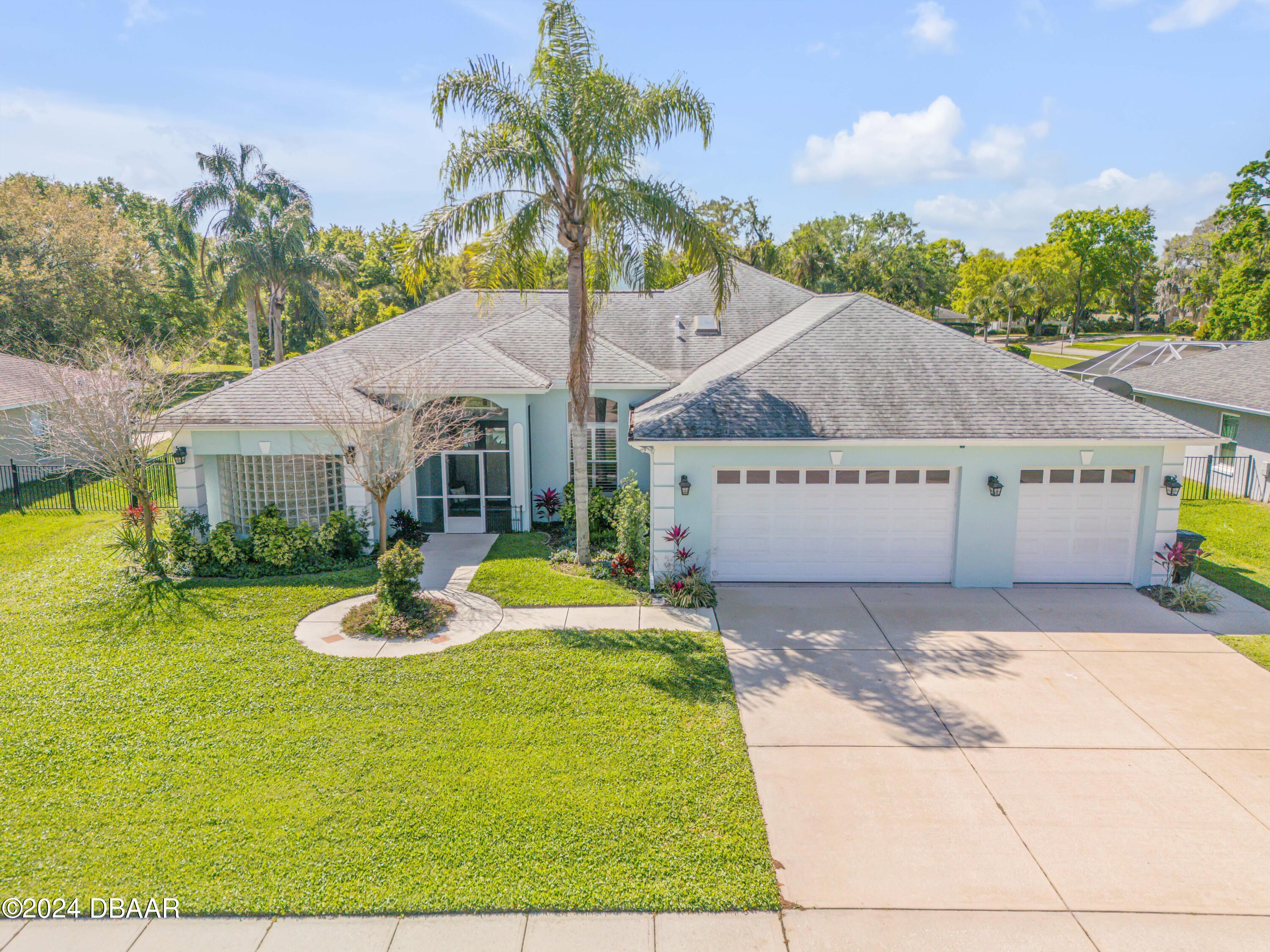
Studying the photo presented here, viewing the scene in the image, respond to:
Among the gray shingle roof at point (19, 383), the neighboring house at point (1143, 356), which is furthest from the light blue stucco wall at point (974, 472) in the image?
the gray shingle roof at point (19, 383)

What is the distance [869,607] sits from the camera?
41.0 ft

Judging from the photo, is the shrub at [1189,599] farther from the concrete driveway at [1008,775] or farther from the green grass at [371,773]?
the green grass at [371,773]

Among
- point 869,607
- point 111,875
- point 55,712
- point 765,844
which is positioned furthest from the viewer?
point 869,607

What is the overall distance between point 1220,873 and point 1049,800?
4.41 ft

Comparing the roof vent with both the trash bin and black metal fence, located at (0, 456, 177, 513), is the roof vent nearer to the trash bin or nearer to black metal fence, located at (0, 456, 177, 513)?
the trash bin

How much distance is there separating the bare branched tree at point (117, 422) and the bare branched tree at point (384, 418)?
275cm

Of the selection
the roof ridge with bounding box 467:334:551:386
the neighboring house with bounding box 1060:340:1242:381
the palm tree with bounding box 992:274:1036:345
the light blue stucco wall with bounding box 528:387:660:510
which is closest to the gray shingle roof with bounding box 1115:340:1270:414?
the neighboring house with bounding box 1060:340:1242:381

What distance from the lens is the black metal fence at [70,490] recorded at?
20.0 metres

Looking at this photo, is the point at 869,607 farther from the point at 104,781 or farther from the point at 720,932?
the point at 104,781

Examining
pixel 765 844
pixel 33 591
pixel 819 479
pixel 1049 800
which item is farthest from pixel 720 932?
pixel 33 591

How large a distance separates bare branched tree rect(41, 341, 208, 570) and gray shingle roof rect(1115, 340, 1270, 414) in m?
26.2

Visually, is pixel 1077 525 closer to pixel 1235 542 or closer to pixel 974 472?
pixel 974 472

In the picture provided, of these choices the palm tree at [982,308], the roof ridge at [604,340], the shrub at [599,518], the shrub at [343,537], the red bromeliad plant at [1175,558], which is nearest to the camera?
the red bromeliad plant at [1175,558]

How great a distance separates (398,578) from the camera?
37.8 ft
